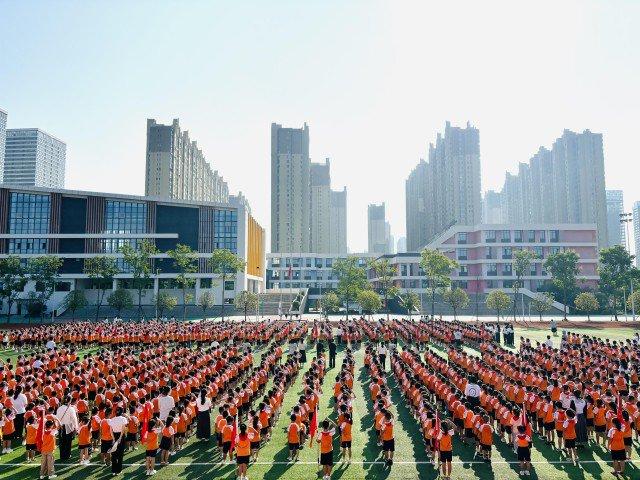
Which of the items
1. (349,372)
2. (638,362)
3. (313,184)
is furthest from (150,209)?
(313,184)

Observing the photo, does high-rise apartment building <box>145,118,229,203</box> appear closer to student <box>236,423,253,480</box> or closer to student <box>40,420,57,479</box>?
student <box>40,420,57,479</box>

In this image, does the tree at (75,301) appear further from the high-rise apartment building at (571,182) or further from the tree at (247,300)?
the high-rise apartment building at (571,182)

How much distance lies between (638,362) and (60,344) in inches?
1216

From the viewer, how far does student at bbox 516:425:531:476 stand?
10172 millimetres

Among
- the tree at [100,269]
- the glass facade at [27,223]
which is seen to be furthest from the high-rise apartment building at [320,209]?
the tree at [100,269]

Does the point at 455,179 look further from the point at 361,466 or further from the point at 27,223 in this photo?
the point at 361,466

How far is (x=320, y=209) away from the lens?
13650cm

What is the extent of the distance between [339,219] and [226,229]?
11822 centimetres

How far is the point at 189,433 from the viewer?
12867mm

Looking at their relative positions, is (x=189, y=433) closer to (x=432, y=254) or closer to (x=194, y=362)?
(x=194, y=362)

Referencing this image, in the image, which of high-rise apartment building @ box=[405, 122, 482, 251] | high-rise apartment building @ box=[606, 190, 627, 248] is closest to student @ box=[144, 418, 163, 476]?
high-rise apartment building @ box=[405, 122, 482, 251]

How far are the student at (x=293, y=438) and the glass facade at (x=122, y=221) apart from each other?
54782 mm

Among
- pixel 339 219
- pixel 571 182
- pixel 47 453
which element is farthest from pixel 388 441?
pixel 339 219

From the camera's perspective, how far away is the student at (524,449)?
10.2m
